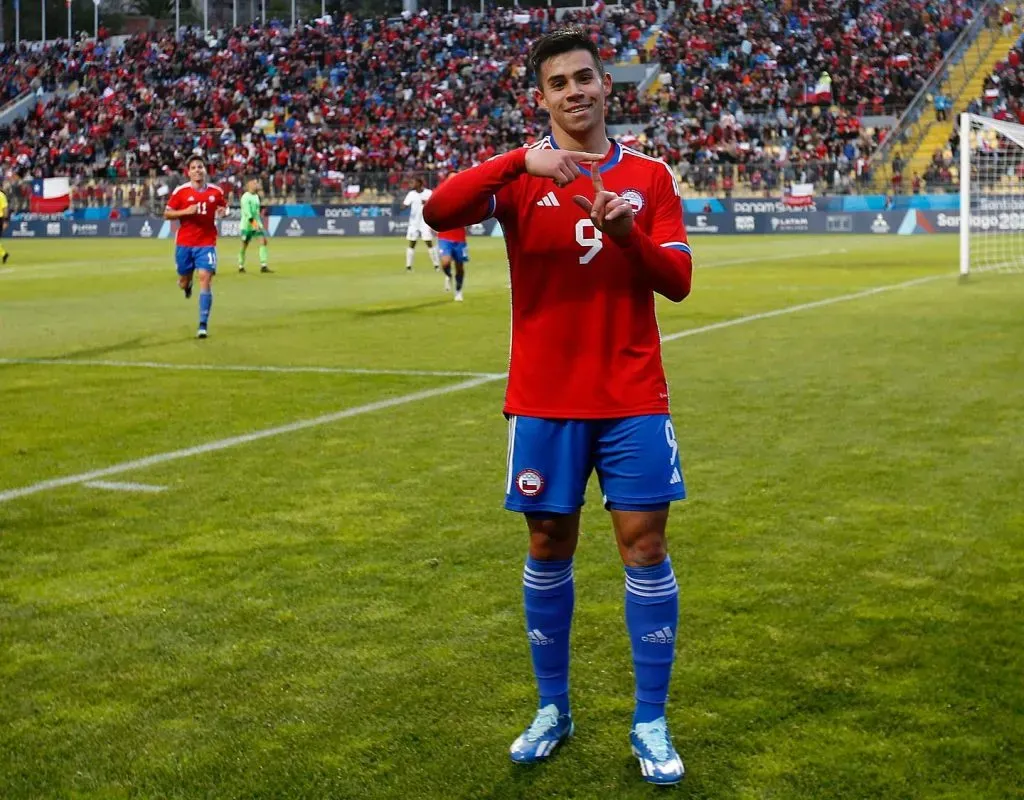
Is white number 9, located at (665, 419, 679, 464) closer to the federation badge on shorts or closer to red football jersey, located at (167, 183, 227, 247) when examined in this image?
the federation badge on shorts

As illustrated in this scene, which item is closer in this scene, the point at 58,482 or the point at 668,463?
the point at 668,463

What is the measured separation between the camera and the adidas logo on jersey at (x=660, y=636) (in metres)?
3.86

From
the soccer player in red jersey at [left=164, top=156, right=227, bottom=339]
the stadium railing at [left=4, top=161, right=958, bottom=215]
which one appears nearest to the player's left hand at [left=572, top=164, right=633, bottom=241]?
the soccer player in red jersey at [left=164, top=156, right=227, bottom=339]

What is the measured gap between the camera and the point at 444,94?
5366 cm

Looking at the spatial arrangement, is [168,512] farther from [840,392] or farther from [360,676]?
[840,392]

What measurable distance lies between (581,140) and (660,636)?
142 centimetres

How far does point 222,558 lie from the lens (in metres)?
6.09

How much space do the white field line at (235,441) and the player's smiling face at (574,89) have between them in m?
4.86

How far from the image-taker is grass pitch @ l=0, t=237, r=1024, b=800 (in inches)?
154

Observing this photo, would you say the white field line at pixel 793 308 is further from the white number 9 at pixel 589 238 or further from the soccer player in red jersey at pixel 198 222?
the white number 9 at pixel 589 238

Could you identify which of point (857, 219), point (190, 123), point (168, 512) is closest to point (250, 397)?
point (168, 512)

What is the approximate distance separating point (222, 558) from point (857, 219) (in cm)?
3673

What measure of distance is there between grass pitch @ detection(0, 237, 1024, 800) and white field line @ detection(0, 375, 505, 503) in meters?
0.04

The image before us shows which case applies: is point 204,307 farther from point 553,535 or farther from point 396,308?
point 553,535
